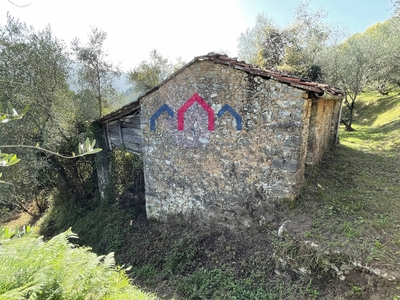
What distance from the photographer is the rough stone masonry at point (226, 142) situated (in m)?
5.75

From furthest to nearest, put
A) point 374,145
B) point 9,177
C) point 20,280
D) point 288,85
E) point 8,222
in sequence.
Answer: point 8,222 → point 374,145 → point 9,177 → point 288,85 → point 20,280

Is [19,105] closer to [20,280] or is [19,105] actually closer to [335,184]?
[20,280]

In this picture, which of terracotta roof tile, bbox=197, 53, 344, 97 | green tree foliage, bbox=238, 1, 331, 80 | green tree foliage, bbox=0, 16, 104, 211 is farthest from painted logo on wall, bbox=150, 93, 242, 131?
green tree foliage, bbox=238, 1, 331, 80

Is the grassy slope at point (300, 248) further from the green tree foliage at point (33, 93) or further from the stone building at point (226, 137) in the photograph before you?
the green tree foliage at point (33, 93)

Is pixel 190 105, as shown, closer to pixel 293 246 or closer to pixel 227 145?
pixel 227 145

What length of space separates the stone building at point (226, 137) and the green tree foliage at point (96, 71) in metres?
5.20

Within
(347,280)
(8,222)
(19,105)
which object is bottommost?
(8,222)

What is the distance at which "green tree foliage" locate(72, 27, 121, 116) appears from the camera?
11719 mm

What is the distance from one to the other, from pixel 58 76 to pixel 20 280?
9.75 meters

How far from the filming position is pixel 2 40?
9.05m

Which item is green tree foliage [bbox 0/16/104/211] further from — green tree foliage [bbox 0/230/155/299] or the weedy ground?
green tree foliage [bbox 0/230/155/299]

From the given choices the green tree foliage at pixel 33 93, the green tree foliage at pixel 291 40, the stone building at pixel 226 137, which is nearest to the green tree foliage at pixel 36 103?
the green tree foliage at pixel 33 93

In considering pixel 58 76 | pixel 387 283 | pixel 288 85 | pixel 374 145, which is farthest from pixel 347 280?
pixel 58 76

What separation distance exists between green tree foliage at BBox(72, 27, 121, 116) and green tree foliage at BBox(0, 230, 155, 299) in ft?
33.1
